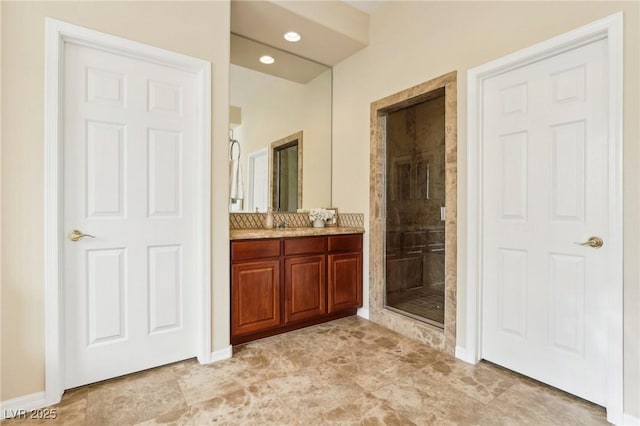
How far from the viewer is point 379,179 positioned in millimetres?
3273

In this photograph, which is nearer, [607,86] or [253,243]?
[607,86]

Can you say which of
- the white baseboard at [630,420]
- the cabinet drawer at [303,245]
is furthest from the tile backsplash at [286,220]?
the white baseboard at [630,420]

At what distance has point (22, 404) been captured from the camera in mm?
1827

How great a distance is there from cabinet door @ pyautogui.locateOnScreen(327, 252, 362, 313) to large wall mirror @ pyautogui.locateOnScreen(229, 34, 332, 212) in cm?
74

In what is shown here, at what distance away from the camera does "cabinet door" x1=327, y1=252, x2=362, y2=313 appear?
321 cm

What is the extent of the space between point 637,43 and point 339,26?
2.22 metres

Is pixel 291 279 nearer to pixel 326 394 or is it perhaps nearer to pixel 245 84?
pixel 326 394

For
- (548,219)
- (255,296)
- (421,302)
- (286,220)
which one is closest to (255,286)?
(255,296)

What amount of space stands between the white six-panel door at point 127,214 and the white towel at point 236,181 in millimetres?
A: 666

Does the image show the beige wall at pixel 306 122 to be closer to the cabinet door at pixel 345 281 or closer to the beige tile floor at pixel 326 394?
the cabinet door at pixel 345 281

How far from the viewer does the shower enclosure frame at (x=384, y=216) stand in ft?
8.38

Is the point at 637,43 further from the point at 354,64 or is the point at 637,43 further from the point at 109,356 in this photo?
the point at 109,356

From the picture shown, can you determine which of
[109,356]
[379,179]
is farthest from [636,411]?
[109,356]

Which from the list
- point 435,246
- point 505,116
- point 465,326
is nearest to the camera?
point 505,116
